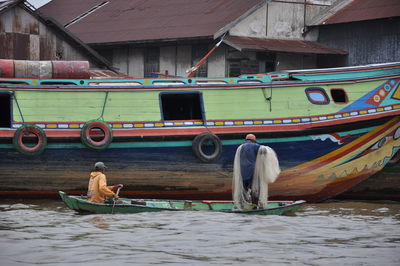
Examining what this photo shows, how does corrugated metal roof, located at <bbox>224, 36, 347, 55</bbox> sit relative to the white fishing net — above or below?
above

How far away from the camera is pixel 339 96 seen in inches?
570

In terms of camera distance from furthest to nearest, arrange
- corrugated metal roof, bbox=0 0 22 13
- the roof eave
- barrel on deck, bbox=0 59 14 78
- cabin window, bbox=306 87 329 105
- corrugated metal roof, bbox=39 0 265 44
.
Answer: corrugated metal roof, bbox=39 0 265 44, the roof eave, corrugated metal roof, bbox=0 0 22 13, barrel on deck, bbox=0 59 14 78, cabin window, bbox=306 87 329 105

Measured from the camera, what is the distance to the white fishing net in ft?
40.7

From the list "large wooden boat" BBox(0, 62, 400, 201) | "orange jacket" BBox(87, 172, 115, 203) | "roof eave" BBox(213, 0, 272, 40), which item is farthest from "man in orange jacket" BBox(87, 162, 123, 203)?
"roof eave" BBox(213, 0, 272, 40)

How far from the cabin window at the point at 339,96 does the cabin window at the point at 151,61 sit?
12418 millimetres

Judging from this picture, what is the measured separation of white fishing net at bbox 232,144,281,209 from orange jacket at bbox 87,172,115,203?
204 cm

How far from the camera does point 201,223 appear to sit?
1160cm

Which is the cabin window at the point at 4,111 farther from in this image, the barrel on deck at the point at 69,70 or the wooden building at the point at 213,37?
the wooden building at the point at 213,37

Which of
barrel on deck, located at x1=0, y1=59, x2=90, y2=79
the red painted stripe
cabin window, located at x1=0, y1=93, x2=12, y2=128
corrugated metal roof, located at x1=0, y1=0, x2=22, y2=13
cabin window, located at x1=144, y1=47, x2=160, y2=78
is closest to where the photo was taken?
the red painted stripe

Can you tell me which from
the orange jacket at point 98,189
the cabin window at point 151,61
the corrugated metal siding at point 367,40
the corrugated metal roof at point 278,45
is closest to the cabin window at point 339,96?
the orange jacket at point 98,189

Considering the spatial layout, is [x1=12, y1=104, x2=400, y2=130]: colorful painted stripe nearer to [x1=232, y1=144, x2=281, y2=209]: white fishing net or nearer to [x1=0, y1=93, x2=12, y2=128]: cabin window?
[x1=0, y1=93, x2=12, y2=128]: cabin window

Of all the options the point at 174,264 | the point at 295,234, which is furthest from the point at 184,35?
the point at 174,264

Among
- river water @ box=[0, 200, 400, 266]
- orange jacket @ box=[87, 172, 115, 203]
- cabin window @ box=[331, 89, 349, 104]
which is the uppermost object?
cabin window @ box=[331, 89, 349, 104]

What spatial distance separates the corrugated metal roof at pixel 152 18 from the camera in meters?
24.3
